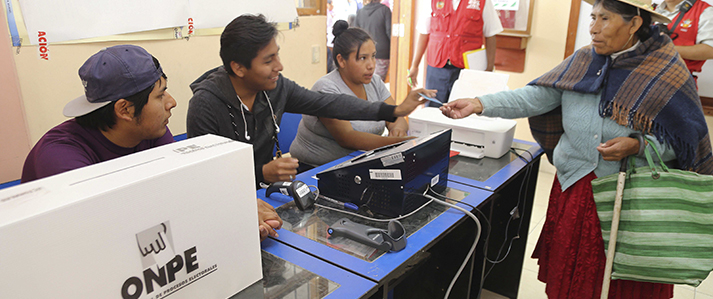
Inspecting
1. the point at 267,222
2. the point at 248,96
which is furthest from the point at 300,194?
the point at 248,96

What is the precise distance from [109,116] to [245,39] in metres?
0.62

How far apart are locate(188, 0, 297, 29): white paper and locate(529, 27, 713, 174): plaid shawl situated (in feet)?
6.66

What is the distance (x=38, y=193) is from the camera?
2.51 ft

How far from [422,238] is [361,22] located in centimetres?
397

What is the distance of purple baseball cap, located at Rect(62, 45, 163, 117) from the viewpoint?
1167 millimetres

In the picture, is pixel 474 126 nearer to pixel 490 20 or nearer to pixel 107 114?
pixel 107 114

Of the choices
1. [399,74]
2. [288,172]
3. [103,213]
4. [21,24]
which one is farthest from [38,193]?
[399,74]

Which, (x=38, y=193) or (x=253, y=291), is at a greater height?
(x=38, y=193)

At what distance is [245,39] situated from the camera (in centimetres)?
172

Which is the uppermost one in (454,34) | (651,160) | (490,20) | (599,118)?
(490,20)

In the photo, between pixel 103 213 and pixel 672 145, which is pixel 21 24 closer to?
pixel 103 213

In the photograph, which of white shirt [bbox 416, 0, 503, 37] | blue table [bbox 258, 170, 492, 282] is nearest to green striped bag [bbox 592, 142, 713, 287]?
blue table [bbox 258, 170, 492, 282]

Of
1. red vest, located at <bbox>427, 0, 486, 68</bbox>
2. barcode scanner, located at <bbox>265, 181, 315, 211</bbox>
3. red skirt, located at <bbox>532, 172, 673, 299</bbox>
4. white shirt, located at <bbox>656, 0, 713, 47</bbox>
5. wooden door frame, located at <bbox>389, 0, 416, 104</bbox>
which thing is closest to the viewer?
barcode scanner, located at <bbox>265, 181, 315, 211</bbox>

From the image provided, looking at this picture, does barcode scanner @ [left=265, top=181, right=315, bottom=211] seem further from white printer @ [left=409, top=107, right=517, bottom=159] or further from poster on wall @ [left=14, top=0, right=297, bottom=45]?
poster on wall @ [left=14, top=0, right=297, bottom=45]
